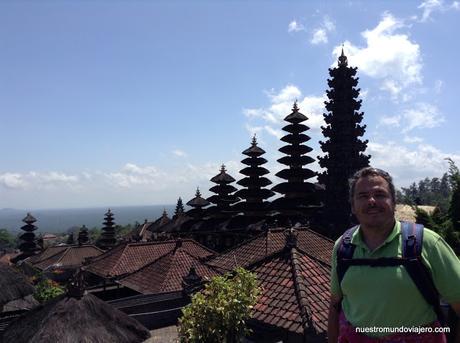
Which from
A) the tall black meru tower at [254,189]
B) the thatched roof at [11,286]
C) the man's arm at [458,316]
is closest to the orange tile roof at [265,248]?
the thatched roof at [11,286]

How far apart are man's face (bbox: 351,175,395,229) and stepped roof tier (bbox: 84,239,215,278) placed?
20.0m

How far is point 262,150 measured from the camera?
135ft

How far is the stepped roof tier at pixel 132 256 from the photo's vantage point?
22656 millimetres

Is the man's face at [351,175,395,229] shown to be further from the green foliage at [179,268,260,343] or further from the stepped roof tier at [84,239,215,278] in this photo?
the stepped roof tier at [84,239,215,278]

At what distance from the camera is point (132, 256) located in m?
24.0

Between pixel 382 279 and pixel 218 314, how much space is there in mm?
5662

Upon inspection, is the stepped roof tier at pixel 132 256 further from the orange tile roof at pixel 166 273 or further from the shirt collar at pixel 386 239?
the shirt collar at pixel 386 239

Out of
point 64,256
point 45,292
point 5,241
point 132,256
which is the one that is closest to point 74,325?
point 45,292

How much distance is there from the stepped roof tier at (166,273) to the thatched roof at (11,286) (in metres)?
4.80

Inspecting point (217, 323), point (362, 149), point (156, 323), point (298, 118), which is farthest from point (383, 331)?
point (298, 118)

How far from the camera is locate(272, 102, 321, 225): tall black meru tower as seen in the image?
3428 cm

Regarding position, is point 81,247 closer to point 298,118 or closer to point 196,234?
point 196,234

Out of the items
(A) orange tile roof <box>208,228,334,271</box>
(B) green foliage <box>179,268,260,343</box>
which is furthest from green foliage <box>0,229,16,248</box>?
(B) green foliage <box>179,268,260,343</box>

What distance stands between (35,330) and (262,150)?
108ft
